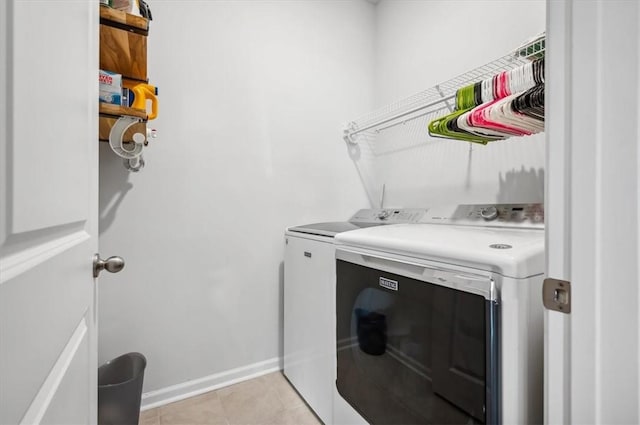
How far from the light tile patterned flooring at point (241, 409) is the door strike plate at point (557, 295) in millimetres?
1355

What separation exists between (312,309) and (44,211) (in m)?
1.24

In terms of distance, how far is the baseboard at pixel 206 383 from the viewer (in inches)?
62.1

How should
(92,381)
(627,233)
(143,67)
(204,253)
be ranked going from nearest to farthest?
(627,233)
(92,381)
(143,67)
(204,253)

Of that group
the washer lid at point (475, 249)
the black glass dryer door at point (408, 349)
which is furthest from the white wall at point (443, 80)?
the black glass dryer door at point (408, 349)

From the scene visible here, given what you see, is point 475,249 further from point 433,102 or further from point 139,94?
point 139,94

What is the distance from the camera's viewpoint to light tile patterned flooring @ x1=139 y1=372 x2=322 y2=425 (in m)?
1.47

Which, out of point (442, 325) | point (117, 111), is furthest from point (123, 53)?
point (442, 325)

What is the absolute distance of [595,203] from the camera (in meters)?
0.46

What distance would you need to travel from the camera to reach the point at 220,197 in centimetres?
175

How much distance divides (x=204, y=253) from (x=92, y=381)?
0.96 m

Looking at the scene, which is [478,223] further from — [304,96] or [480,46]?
[304,96]

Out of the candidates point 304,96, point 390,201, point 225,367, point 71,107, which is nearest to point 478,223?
point 390,201

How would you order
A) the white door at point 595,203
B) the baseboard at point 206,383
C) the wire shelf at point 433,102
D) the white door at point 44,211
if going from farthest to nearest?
the baseboard at point 206,383
the wire shelf at point 433,102
the white door at point 595,203
the white door at point 44,211

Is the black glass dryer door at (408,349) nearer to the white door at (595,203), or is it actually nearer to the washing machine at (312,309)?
the washing machine at (312,309)
